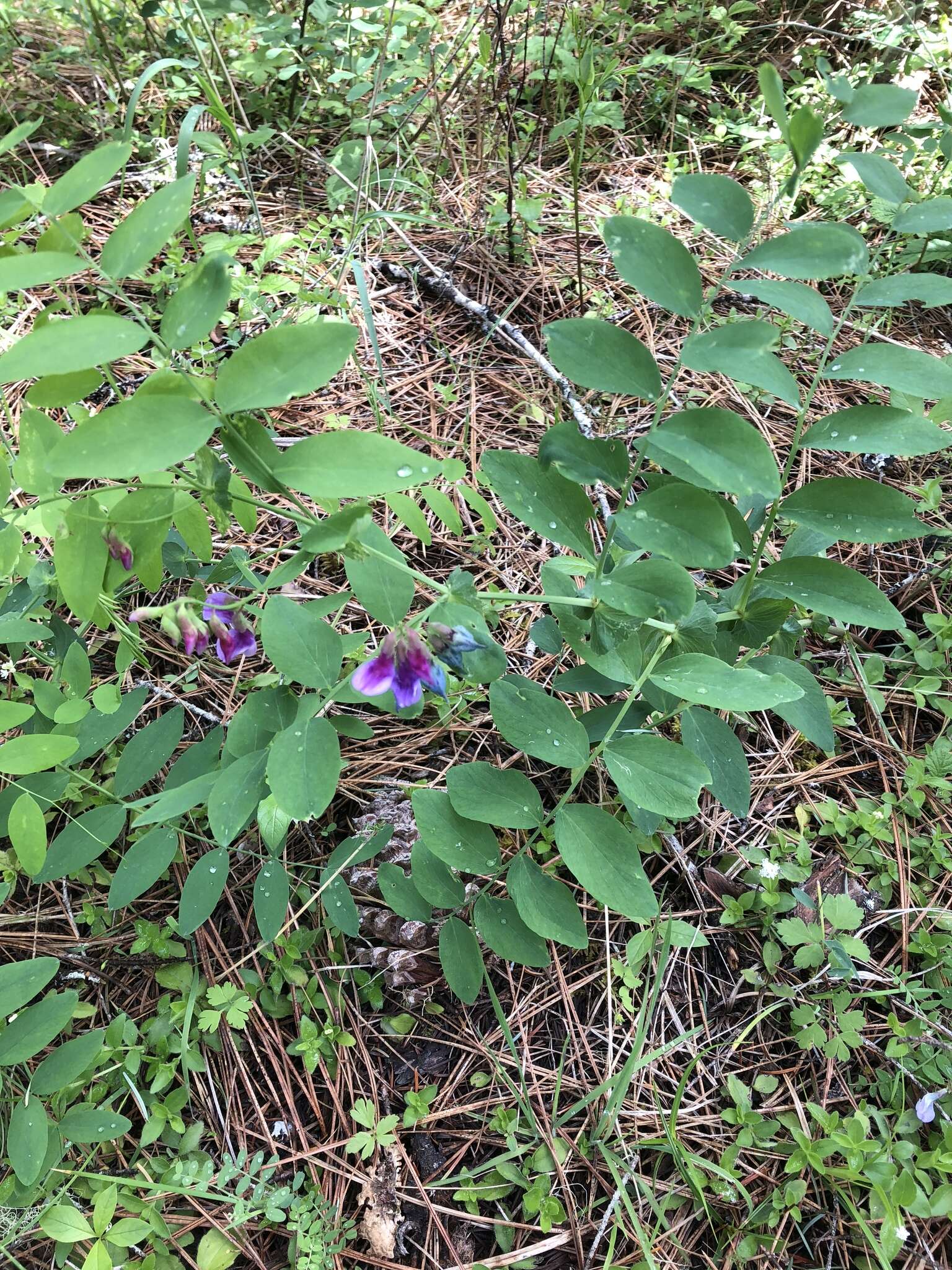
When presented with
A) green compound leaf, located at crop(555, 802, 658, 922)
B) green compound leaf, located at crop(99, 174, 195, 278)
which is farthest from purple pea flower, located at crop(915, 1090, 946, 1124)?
green compound leaf, located at crop(99, 174, 195, 278)

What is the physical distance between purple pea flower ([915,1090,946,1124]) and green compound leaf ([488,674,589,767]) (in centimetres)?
96

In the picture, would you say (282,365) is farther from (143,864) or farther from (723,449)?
(143,864)

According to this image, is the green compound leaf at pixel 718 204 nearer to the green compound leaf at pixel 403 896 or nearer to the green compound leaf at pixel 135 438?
the green compound leaf at pixel 135 438

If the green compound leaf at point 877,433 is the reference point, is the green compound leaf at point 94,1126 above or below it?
below

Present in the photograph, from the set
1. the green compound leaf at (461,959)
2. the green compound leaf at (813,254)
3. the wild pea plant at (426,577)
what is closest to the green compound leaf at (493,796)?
the wild pea plant at (426,577)

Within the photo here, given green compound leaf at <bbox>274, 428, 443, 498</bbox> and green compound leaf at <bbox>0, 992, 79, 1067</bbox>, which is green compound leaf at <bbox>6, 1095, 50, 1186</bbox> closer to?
green compound leaf at <bbox>0, 992, 79, 1067</bbox>

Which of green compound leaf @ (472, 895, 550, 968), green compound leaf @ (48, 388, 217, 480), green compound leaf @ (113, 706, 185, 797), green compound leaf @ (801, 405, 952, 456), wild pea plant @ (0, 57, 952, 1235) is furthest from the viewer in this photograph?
green compound leaf @ (113, 706, 185, 797)

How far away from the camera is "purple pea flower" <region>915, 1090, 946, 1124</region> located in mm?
1483

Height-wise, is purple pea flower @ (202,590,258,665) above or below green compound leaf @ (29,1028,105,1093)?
above

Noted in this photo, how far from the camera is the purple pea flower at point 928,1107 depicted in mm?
1483

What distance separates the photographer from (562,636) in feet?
5.20

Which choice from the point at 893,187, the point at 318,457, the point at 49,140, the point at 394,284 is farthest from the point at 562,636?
the point at 49,140

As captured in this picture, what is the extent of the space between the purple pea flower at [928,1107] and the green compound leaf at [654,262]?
1.47 metres

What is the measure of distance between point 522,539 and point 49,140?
2.54m
